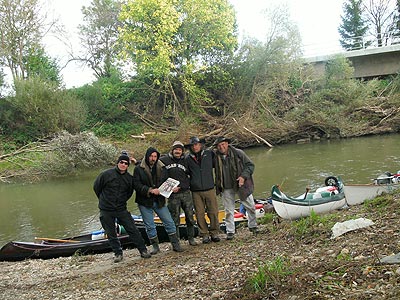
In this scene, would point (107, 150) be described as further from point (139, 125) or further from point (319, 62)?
point (319, 62)

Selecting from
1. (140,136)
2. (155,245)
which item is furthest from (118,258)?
(140,136)

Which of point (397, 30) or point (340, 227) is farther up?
point (397, 30)

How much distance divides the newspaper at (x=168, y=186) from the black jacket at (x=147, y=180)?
15 cm

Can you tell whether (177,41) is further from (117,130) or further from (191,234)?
(191,234)

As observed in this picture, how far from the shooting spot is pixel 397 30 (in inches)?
1658

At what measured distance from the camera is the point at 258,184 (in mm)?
15711

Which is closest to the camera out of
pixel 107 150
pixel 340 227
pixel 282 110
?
pixel 340 227

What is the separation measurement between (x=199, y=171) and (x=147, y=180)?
86 cm

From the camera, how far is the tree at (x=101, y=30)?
117 feet

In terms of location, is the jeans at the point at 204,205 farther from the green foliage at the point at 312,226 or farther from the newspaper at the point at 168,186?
the green foliage at the point at 312,226

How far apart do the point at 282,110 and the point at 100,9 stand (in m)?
19.1

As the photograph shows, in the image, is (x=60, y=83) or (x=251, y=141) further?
(x=60, y=83)

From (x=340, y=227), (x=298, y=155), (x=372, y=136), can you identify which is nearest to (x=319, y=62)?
(x=372, y=136)

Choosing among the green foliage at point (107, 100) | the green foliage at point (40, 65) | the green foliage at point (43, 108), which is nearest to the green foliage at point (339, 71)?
the green foliage at point (107, 100)
